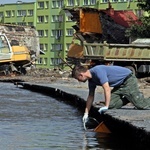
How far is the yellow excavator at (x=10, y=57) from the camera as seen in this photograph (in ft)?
138

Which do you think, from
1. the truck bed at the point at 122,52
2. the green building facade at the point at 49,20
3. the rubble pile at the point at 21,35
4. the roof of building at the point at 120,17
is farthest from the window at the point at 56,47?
the truck bed at the point at 122,52

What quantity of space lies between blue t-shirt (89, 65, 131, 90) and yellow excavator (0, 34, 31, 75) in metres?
30.8

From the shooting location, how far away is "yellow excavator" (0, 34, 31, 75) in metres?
42.0

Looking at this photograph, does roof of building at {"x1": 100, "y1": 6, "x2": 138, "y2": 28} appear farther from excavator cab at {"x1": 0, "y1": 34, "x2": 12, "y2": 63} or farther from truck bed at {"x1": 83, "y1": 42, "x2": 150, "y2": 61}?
truck bed at {"x1": 83, "y1": 42, "x2": 150, "y2": 61}

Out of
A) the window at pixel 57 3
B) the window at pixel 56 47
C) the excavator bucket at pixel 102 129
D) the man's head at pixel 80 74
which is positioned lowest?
the window at pixel 56 47

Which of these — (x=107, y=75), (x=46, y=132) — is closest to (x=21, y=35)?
(x=107, y=75)

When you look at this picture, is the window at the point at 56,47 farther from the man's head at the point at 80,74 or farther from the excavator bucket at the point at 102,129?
the man's head at the point at 80,74

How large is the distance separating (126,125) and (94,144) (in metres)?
0.60

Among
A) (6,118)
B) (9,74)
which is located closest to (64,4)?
(9,74)

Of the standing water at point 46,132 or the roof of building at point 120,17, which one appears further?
the roof of building at point 120,17

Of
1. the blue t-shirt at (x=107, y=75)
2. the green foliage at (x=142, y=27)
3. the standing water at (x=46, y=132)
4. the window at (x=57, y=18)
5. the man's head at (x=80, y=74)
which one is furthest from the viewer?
the window at (x=57, y=18)

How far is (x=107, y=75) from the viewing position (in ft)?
36.8

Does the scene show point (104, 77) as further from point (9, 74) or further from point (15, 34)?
point (15, 34)

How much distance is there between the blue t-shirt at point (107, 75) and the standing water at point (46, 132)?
96 cm
